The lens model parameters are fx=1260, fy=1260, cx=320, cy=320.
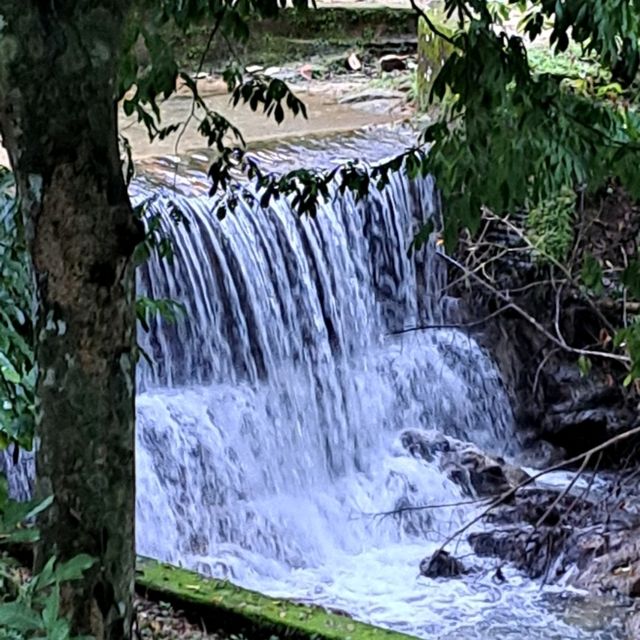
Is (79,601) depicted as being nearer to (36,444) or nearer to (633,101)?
(36,444)

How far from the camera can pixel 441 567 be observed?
6602 millimetres

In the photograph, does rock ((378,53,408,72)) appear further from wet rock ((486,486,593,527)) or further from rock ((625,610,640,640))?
rock ((625,610,640,640))

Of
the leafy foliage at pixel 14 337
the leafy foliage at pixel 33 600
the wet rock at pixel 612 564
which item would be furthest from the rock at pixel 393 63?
the leafy foliage at pixel 33 600

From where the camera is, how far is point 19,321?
281cm

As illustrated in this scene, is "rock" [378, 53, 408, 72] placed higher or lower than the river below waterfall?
higher

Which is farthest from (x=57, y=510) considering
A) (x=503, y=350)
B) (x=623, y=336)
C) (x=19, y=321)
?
(x=503, y=350)

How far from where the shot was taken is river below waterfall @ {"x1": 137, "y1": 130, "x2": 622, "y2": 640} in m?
6.49

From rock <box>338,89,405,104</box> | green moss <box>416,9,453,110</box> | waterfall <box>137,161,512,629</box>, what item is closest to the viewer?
waterfall <box>137,161,512,629</box>

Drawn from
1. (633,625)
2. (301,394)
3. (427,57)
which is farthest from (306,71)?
(633,625)

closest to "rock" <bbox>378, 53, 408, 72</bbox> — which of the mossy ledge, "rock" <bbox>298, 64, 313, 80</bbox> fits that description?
"rock" <bbox>298, 64, 313, 80</bbox>

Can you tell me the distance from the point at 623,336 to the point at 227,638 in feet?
4.98

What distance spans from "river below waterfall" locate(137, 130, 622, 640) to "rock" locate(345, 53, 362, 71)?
4.43m

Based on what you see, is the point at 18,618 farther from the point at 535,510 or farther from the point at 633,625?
the point at 535,510

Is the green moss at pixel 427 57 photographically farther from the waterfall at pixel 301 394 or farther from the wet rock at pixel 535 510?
the wet rock at pixel 535 510
